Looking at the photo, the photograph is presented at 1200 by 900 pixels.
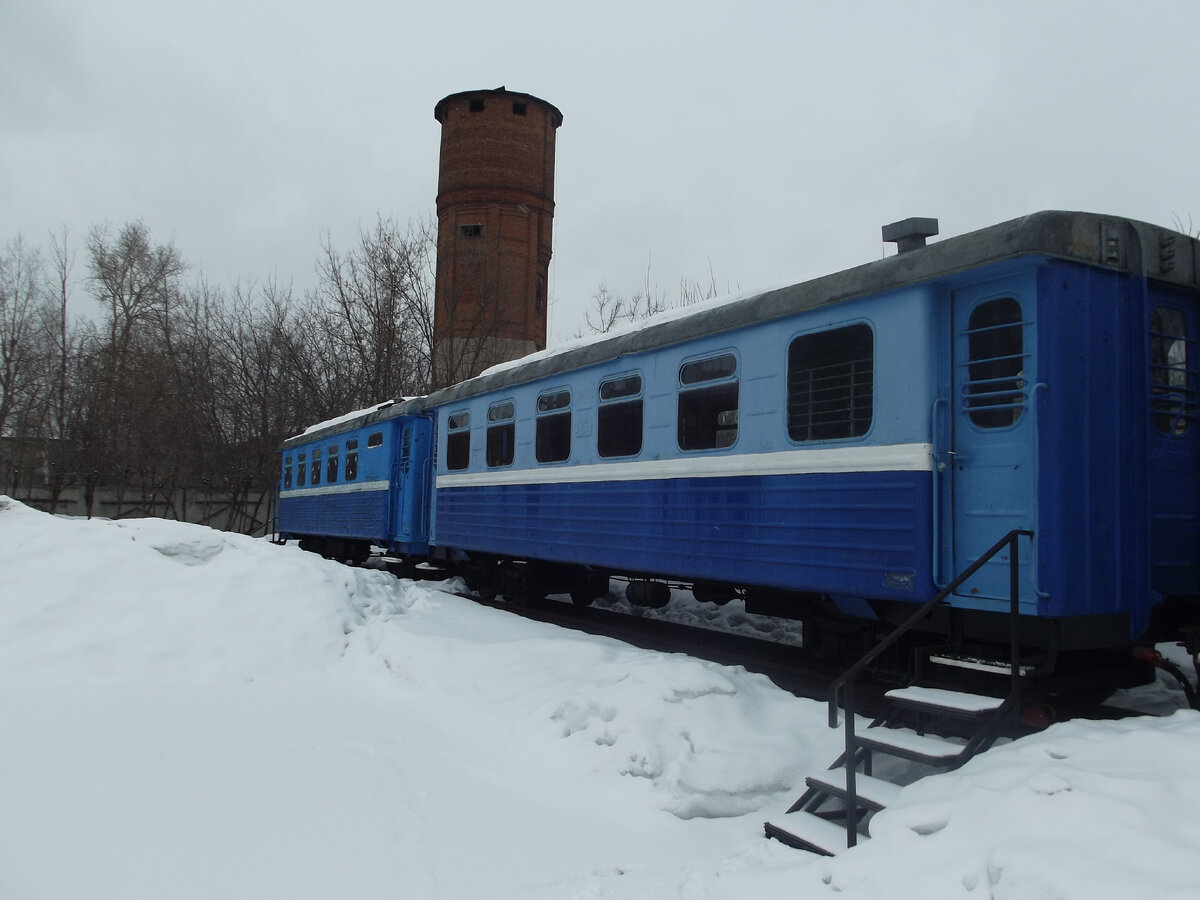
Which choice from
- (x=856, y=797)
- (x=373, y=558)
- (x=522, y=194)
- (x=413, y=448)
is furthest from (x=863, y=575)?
(x=522, y=194)

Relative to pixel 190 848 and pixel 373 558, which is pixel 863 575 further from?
Result: pixel 373 558

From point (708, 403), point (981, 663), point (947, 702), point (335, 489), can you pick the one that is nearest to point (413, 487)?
point (335, 489)

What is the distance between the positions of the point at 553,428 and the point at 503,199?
84.6 feet

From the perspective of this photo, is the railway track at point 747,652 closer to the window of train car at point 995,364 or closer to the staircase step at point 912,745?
the staircase step at point 912,745

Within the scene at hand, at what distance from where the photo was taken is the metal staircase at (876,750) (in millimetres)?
3865

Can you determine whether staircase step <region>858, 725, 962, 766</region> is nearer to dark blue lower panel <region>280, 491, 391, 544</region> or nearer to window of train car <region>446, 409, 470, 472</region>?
window of train car <region>446, 409, 470, 472</region>

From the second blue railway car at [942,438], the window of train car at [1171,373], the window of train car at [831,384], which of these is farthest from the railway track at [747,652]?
the window of train car at [831,384]

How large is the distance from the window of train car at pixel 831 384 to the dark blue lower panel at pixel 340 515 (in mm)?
10433

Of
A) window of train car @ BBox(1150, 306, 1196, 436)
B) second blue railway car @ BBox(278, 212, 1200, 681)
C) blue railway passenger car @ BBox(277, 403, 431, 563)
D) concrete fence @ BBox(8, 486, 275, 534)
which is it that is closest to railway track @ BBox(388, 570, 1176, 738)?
second blue railway car @ BBox(278, 212, 1200, 681)

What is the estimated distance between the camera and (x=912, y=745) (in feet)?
13.5

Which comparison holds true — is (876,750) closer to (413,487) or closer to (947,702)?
(947,702)

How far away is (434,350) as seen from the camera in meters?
27.5

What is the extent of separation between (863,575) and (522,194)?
100 ft

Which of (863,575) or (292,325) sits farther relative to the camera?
(292,325)
